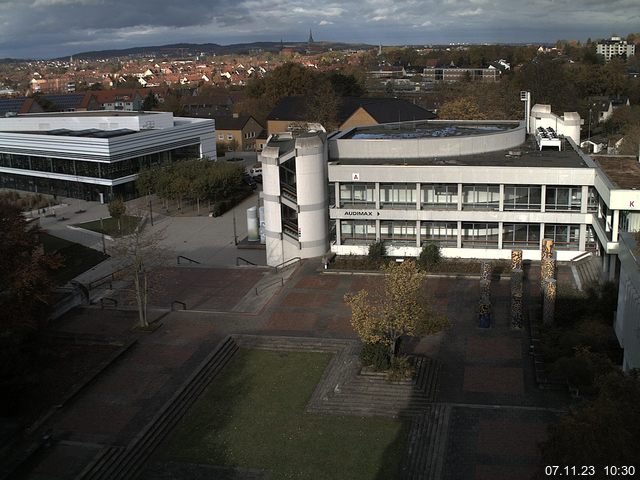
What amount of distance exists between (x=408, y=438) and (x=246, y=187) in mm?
46871

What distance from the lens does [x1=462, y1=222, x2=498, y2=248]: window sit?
41.6 m

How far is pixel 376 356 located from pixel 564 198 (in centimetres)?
1923

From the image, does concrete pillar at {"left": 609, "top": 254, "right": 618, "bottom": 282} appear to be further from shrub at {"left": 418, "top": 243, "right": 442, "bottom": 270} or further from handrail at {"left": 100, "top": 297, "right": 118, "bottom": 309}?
handrail at {"left": 100, "top": 297, "right": 118, "bottom": 309}

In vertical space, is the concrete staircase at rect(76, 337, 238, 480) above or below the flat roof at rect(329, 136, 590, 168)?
below

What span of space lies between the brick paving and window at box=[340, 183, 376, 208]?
16.8 feet

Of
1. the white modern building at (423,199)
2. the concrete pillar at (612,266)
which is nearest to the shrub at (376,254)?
the white modern building at (423,199)

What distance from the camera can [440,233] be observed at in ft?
139

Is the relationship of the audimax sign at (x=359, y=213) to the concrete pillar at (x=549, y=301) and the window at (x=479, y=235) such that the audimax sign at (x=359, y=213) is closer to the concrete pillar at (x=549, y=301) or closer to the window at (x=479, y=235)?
the window at (x=479, y=235)

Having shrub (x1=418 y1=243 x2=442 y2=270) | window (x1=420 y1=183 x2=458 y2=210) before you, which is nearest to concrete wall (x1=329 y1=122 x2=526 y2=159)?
window (x1=420 y1=183 x2=458 y2=210)

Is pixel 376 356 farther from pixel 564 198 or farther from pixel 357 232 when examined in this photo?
pixel 564 198

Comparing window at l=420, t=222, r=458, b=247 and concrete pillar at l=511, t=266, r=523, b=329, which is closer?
concrete pillar at l=511, t=266, r=523, b=329

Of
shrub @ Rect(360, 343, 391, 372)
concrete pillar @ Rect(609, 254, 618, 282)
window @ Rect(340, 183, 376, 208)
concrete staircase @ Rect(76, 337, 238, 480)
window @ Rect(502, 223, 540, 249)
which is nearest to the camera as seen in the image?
concrete staircase @ Rect(76, 337, 238, 480)

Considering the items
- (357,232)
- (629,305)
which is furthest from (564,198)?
(629,305)

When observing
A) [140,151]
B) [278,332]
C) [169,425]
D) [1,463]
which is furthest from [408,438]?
[140,151]
